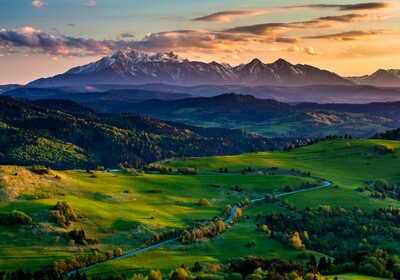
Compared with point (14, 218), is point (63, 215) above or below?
below

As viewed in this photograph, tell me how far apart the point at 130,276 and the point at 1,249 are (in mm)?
31420

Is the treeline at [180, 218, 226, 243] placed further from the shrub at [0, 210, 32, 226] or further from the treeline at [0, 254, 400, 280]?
the shrub at [0, 210, 32, 226]

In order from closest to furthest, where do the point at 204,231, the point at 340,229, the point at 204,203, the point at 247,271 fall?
the point at 247,271
the point at 204,231
the point at 340,229
the point at 204,203

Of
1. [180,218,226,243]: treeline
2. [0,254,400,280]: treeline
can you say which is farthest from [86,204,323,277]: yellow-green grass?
[0,254,400,280]: treeline

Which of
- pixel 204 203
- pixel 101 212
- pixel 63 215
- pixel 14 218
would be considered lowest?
pixel 204 203

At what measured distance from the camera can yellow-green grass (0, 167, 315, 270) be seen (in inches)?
4744

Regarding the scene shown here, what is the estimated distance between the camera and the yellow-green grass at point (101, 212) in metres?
120

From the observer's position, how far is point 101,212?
492 feet

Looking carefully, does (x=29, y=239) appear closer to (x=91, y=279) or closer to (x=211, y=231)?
(x=91, y=279)

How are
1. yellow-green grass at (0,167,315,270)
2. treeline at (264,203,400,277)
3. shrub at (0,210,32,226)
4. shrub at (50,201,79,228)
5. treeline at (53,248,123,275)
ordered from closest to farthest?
treeline at (53,248,123,275)
yellow-green grass at (0,167,315,270)
shrub at (0,210,32,226)
shrub at (50,201,79,228)
treeline at (264,203,400,277)

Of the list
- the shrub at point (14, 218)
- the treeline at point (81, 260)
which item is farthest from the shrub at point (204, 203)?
the shrub at point (14, 218)

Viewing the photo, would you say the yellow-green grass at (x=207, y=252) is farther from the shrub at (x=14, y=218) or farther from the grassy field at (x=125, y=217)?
the shrub at (x=14, y=218)

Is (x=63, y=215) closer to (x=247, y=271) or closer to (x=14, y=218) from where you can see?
(x=14, y=218)

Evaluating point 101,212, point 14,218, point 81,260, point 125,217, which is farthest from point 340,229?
point 14,218
